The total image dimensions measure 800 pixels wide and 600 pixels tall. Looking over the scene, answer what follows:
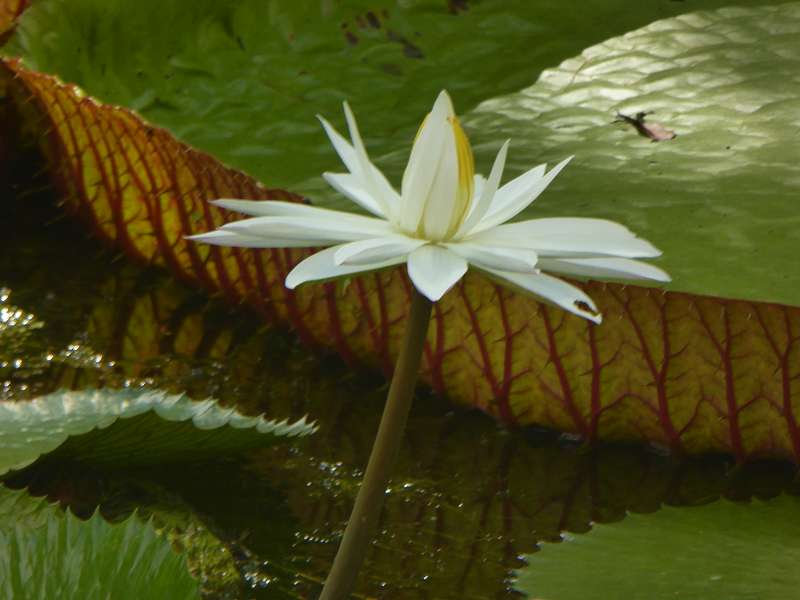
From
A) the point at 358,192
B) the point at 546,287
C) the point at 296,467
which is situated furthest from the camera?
the point at 296,467

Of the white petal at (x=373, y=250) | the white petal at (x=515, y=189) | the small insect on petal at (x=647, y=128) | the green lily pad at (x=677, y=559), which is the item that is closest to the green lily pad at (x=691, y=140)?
the small insect on petal at (x=647, y=128)

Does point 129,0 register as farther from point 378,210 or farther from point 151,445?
point 378,210

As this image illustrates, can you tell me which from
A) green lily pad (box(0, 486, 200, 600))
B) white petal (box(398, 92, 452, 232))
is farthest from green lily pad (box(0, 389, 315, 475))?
white petal (box(398, 92, 452, 232))

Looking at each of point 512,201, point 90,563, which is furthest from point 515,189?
point 90,563

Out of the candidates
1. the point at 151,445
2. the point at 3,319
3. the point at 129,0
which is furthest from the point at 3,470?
the point at 129,0

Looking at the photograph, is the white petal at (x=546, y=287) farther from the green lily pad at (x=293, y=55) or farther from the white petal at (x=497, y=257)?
the green lily pad at (x=293, y=55)

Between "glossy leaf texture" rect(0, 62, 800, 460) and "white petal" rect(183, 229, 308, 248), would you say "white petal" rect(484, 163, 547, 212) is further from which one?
"glossy leaf texture" rect(0, 62, 800, 460)

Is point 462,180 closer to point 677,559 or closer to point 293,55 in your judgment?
point 677,559
